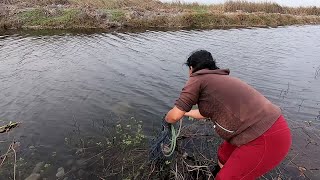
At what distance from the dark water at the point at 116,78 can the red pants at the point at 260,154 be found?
3.30 meters

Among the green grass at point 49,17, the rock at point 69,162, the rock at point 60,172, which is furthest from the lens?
the green grass at point 49,17

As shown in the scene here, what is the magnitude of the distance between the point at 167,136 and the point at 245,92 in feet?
7.00

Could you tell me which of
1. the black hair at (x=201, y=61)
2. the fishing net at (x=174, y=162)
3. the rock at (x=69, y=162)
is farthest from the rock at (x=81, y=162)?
the black hair at (x=201, y=61)

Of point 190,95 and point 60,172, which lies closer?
point 190,95

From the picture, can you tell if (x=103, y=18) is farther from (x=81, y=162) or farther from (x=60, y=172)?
(x=60, y=172)

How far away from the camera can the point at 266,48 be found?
18.9 metres

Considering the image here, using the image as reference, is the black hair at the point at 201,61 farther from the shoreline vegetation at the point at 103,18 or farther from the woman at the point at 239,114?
the shoreline vegetation at the point at 103,18

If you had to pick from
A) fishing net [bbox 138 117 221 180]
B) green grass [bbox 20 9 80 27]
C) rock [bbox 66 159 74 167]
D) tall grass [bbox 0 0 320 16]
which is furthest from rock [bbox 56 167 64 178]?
tall grass [bbox 0 0 320 16]

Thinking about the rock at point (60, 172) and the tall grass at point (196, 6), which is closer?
the rock at point (60, 172)

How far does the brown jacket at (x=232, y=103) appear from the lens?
12.7 feet

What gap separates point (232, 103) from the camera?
3.88 metres

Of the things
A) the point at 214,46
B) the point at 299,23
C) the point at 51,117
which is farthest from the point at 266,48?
the point at 299,23

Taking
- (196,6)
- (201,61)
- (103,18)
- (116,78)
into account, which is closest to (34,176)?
(201,61)

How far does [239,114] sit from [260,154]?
1.99 feet
